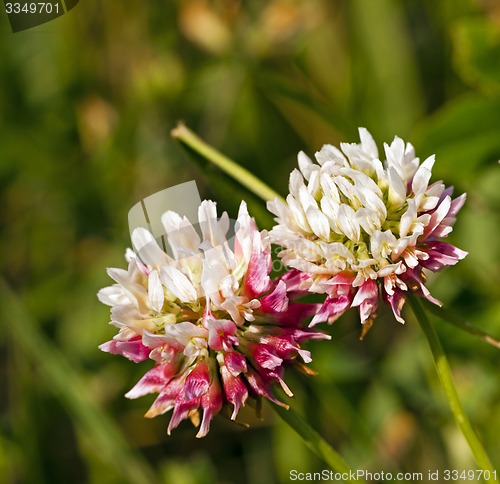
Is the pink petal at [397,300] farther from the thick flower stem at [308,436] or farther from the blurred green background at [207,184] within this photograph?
the blurred green background at [207,184]

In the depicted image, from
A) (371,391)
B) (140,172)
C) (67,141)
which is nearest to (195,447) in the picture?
→ (371,391)

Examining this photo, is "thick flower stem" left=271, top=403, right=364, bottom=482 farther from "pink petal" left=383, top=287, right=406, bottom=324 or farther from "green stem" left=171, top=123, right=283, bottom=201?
"green stem" left=171, top=123, right=283, bottom=201

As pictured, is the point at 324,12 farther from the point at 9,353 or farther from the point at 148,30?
the point at 9,353

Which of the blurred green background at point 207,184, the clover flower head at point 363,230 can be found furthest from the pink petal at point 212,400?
the blurred green background at point 207,184

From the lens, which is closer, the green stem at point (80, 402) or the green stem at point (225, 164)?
the green stem at point (225, 164)

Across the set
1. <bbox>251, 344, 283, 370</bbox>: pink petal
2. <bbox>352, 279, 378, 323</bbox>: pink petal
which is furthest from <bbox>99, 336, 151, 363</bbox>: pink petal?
<bbox>352, 279, 378, 323</bbox>: pink petal
